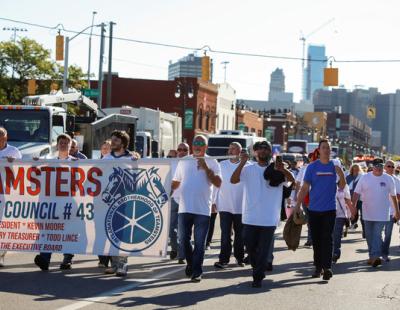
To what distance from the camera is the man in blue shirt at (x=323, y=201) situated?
11.5m

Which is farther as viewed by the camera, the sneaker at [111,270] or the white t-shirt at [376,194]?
the white t-shirt at [376,194]

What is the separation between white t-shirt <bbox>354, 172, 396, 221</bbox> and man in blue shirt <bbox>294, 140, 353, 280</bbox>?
2235mm

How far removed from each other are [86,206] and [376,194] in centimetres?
500

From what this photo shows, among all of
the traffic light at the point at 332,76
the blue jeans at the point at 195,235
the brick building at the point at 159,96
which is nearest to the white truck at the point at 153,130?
the traffic light at the point at 332,76

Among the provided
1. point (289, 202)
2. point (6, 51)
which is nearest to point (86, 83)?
point (6, 51)

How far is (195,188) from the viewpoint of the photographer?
10.8m

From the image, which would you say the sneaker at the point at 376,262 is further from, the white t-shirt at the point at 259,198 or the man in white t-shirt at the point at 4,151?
the man in white t-shirt at the point at 4,151

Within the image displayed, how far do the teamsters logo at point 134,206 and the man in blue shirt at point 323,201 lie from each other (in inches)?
77.1

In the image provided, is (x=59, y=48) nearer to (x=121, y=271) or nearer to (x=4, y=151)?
(x=4, y=151)

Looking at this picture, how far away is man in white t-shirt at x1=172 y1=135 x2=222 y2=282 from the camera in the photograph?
1077 centimetres

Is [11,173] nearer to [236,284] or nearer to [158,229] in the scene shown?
[158,229]

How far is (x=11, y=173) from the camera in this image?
1150cm

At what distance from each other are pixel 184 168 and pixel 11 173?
2.41m

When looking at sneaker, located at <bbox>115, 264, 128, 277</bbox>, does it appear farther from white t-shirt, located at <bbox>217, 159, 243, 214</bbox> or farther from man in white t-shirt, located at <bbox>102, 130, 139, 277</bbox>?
white t-shirt, located at <bbox>217, 159, 243, 214</bbox>
